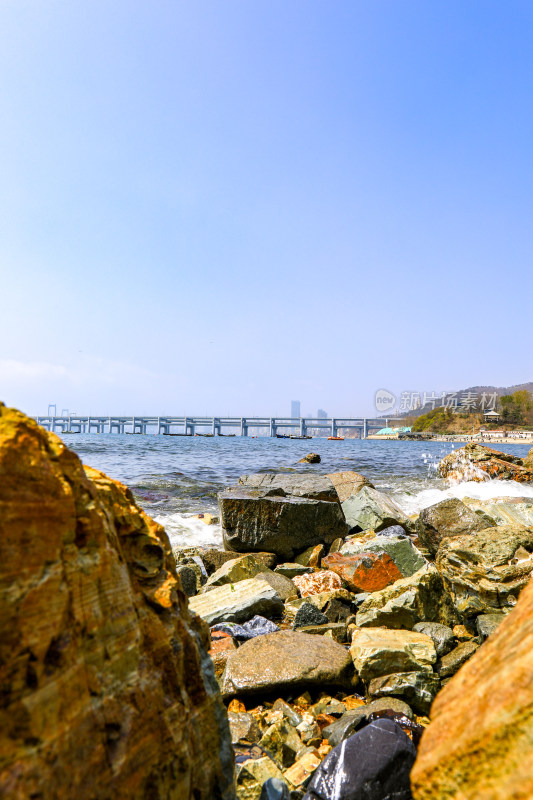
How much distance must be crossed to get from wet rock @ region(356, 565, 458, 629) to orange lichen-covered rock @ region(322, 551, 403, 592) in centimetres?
79

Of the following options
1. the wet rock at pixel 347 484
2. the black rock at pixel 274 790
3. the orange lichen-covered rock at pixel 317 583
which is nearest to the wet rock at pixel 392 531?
the orange lichen-covered rock at pixel 317 583

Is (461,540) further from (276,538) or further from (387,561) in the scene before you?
(276,538)

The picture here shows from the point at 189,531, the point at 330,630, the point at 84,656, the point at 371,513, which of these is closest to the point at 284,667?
the point at 330,630

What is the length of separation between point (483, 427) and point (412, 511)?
96425 mm

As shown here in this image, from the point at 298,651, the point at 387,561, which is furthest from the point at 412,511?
the point at 298,651

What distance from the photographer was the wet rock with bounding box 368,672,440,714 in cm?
332

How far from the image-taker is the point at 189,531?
10.4 m

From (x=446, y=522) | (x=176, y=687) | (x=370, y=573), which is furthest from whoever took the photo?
(x=446, y=522)

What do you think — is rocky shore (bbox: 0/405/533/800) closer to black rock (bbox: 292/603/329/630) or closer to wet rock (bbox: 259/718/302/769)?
wet rock (bbox: 259/718/302/769)

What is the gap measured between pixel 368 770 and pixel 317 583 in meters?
3.56

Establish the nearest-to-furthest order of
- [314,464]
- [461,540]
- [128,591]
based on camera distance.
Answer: [128,591] → [461,540] → [314,464]

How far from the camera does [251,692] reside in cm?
342

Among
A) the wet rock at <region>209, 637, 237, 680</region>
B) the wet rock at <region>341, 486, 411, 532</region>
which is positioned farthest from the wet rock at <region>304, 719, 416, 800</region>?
the wet rock at <region>341, 486, 411, 532</region>

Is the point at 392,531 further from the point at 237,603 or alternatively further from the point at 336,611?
the point at 237,603
